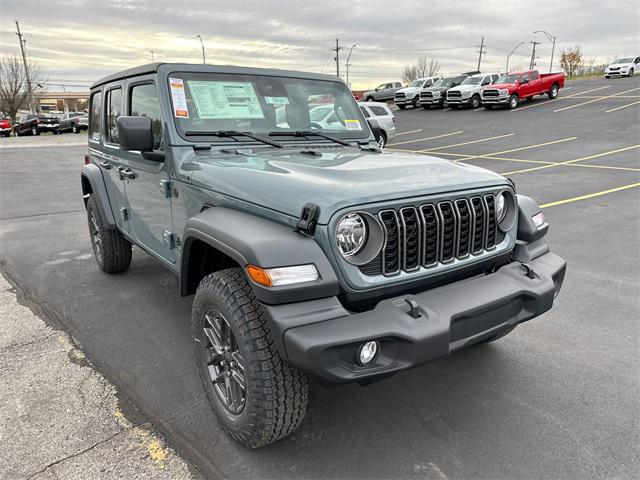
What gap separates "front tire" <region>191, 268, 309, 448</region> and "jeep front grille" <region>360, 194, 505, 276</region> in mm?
556

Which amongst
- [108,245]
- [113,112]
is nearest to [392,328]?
[113,112]

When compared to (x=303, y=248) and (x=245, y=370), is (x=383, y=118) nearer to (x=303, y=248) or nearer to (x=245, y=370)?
(x=303, y=248)

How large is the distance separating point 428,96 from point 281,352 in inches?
1117

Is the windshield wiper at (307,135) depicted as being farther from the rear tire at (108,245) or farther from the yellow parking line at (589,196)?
the yellow parking line at (589,196)

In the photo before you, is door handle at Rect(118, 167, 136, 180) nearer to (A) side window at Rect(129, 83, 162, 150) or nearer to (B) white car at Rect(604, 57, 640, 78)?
(A) side window at Rect(129, 83, 162, 150)

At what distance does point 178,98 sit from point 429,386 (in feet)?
8.08

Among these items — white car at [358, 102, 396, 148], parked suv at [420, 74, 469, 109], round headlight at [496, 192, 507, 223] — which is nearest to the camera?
round headlight at [496, 192, 507, 223]

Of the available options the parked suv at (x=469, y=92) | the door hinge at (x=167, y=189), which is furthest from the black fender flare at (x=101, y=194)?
the parked suv at (x=469, y=92)

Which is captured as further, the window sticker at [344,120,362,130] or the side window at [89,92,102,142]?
the side window at [89,92,102,142]

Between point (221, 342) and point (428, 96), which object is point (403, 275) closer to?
point (221, 342)

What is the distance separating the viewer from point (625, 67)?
36594 millimetres

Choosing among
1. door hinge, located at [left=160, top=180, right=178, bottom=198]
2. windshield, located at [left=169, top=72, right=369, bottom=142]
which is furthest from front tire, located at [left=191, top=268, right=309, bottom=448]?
windshield, located at [left=169, top=72, right=369, bottom=142]

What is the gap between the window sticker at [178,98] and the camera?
309 cm

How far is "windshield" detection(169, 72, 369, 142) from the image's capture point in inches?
124
